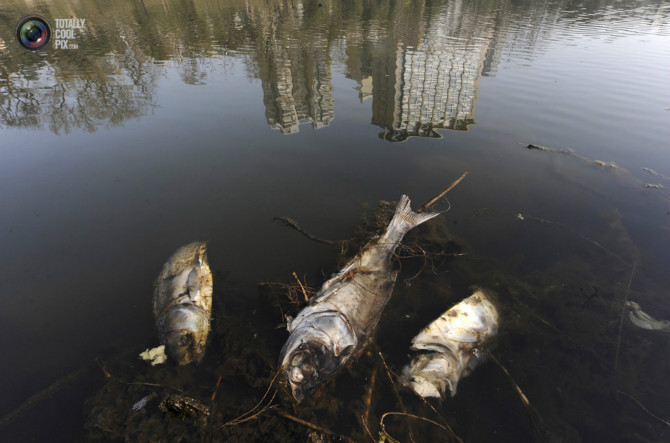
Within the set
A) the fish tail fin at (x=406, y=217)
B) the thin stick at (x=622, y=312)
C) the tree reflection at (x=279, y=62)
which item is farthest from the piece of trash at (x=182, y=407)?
the tree reflection at (x=279, y=62)

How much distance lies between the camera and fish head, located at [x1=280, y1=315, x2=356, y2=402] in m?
3.60

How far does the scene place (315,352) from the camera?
3754 mm

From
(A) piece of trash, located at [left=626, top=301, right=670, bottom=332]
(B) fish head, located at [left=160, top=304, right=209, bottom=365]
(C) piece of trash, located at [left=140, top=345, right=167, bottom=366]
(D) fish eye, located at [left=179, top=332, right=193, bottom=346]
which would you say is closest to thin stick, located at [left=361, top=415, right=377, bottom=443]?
(B) fish head, located at [left=160, top=304, right=209, bottom=365]

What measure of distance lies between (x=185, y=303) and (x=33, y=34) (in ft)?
80.7

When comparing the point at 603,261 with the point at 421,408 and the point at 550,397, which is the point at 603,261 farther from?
the point at 421,408

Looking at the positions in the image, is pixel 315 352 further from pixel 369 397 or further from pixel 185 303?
pixel 185 303

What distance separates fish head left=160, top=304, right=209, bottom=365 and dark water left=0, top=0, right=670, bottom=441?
6.7 inches

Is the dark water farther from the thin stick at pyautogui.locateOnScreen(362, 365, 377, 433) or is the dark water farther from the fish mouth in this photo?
the fish mouth

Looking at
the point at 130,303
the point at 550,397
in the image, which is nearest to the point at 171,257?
the point at 130,303

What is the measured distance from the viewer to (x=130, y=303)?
4520mm

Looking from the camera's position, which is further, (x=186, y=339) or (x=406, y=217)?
(x=406, y=217)

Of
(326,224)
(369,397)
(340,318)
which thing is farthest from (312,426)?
(326,224)

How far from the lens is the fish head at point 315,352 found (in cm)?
360

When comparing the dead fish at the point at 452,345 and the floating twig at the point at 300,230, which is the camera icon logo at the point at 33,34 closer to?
the floating twig at the point at 300,230
